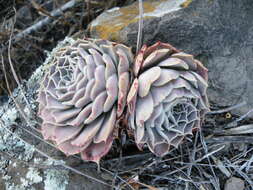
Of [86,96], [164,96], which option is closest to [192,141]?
[164,96]

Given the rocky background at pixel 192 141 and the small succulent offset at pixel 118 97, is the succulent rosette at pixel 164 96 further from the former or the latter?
the rocky background at pixel 192 141

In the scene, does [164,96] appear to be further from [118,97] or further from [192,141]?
[192,141]

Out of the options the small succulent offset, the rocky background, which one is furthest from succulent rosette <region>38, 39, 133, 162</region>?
the rocky background

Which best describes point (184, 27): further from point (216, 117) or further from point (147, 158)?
point (147, 158)

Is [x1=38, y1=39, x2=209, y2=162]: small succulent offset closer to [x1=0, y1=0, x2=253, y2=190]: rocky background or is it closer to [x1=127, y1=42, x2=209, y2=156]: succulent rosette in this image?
[x1=127, y1=42, x2=209, y2=156]: succulent rosette

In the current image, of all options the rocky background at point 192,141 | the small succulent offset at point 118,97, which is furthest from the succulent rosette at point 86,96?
the rocky background at point 192,141

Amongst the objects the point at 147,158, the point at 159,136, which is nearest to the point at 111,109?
the point at 159,136
